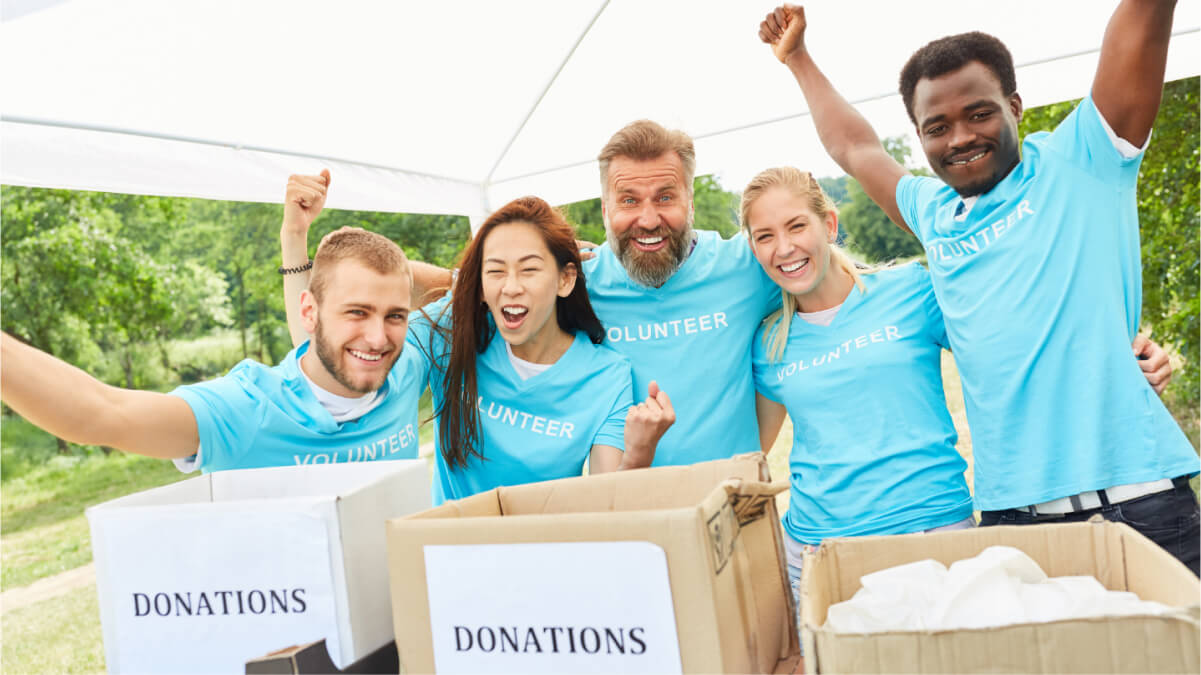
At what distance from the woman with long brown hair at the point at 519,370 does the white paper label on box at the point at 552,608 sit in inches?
32.4

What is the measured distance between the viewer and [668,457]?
2.23 m

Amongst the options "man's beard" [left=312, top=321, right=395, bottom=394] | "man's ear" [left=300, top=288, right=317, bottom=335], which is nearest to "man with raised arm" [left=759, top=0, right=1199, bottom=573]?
"man's beard" [left=312, top=321, right=395, bottom=394]

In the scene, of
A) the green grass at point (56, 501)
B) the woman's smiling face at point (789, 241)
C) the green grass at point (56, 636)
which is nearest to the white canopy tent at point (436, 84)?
the woman's smiling face at point (789, 241)

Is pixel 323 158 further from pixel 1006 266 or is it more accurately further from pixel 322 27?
pixel 1006 266

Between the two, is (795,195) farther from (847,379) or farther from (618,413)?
(618,413)

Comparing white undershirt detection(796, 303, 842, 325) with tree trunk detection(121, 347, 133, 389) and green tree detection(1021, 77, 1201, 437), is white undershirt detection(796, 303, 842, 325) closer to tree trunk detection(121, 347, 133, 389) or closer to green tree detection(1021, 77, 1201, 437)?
green tree detection(1021, 77, 1201, 437)

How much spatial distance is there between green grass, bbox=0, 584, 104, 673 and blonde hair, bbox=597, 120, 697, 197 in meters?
4.91

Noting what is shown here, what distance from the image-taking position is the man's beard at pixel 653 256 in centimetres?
230

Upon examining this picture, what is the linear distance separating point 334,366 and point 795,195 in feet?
4.28

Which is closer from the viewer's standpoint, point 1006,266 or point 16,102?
point 1006,266

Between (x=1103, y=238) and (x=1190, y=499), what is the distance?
1.92 ft

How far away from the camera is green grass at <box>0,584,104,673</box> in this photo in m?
5.47

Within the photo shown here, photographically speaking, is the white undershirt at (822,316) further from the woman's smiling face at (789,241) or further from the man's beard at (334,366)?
the man's beard at (334,366)

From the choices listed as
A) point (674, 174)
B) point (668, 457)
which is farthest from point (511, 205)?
point (668, 457)
